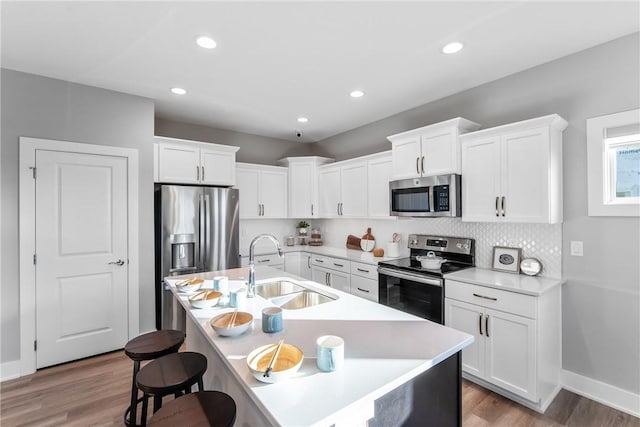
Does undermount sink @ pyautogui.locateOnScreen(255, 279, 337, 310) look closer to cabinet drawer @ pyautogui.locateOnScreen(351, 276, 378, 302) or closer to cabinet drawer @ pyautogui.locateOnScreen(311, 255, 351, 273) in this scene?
cabinet drawer @ pyautogui.locateOnScreen(351, 276, 378, 302)

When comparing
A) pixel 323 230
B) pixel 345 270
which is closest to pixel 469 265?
pixel 345 270

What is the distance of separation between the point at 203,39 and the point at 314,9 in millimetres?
882

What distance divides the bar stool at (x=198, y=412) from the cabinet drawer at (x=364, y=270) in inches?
88.6

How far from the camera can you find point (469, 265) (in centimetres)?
300

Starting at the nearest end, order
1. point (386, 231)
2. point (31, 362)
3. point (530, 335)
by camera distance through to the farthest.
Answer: point (530, 335) < point (31, 362) < point (386, 231)

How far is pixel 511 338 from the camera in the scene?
7.34ft

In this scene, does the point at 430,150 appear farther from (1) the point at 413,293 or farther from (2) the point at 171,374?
(2) the point at 171,374

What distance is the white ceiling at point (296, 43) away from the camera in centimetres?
191

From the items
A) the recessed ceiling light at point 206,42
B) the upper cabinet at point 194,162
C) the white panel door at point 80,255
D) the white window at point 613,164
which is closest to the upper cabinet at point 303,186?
the upper cabinet at point 194,162

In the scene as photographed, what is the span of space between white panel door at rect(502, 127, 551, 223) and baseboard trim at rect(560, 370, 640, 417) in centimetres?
131

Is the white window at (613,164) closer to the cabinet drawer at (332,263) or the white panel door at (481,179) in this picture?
the white panel door at (481,179)

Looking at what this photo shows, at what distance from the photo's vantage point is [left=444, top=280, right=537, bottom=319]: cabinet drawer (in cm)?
216

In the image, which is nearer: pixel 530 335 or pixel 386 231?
pixel 530 335

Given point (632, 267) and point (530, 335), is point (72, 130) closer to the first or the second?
point (530, 335)
